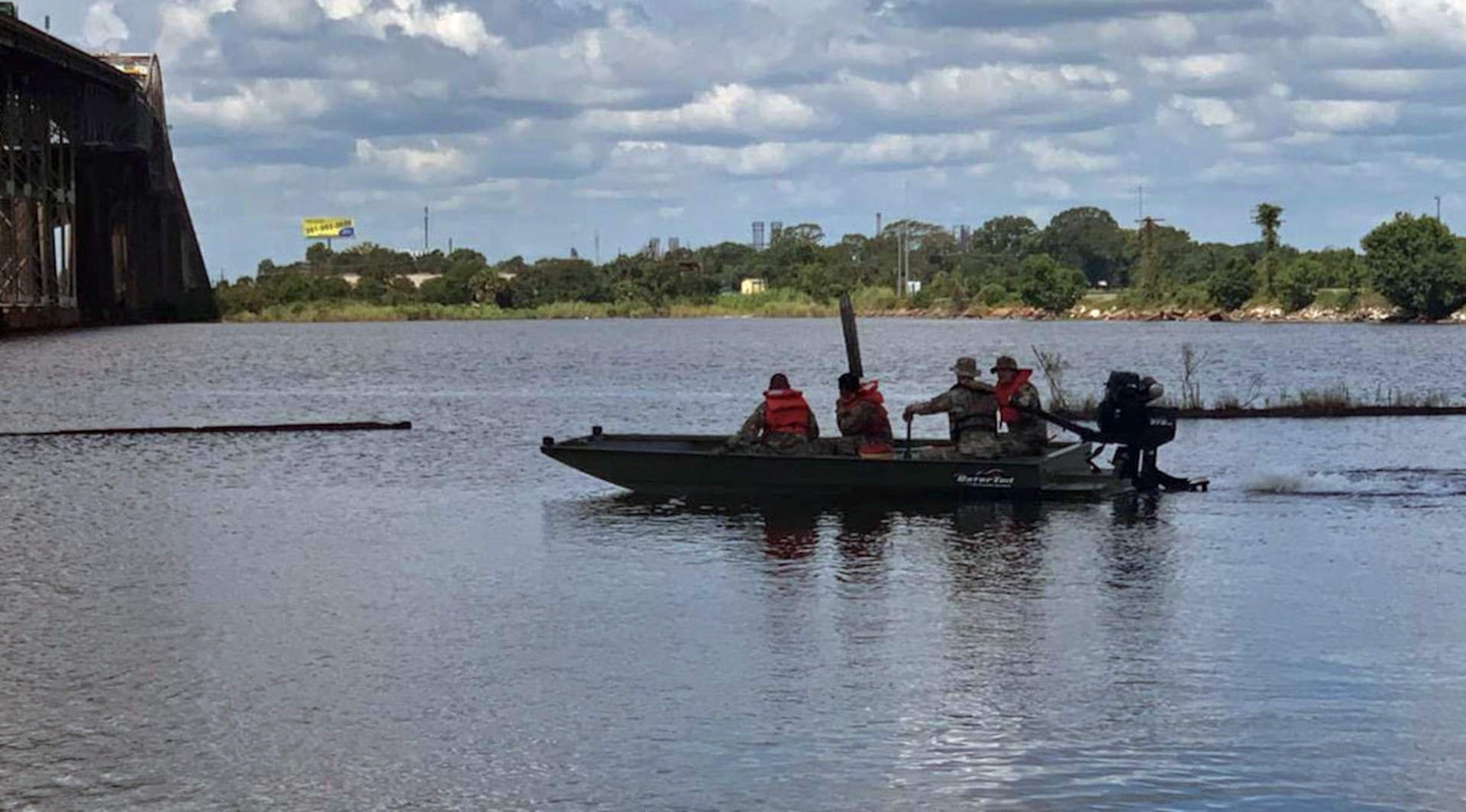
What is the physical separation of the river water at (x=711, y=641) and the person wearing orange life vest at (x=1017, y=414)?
124 cm

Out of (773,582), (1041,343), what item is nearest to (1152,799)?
(773,582)

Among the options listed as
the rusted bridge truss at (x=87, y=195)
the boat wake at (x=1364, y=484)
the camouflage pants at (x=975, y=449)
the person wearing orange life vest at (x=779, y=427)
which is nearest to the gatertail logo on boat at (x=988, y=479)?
the camouflage pants at (x=975, y=449)

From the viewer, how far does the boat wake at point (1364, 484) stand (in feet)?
97.8

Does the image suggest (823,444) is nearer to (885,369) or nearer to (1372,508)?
(1372,508)

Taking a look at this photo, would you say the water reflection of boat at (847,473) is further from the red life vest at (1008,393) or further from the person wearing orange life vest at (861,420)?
the red life vest at (1008,393)

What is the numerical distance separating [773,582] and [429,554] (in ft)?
15.4

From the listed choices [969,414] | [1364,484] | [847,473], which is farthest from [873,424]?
[1364,484]

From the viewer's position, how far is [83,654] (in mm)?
17469

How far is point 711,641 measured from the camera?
1777cm

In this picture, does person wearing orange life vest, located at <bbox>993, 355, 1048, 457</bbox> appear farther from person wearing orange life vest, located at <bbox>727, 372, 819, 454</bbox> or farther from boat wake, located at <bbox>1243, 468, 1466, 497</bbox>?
boat wake, located at <bbox>1243, 468, 1466, 497</bbox>

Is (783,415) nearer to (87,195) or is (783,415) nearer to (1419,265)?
(87,195)

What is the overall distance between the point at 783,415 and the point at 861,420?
3.22 feet

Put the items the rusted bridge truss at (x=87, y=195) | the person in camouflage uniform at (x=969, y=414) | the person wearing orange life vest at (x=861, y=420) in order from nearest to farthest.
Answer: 1. the person in camouflage uniform at (x=969, y=414)
2. the person wearing orange life vest at (x=861, y=420)
3. the rusted bridge truss at (x=87, y=195)

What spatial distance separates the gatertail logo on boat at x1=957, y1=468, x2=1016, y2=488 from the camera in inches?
1053
